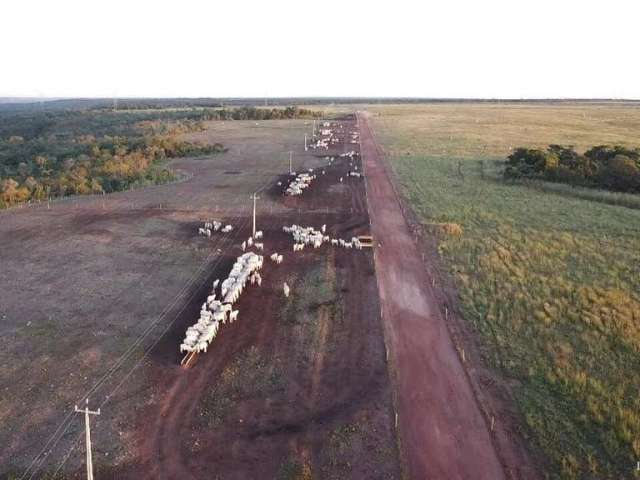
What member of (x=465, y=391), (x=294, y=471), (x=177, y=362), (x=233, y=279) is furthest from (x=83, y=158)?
(x=294, y=471)

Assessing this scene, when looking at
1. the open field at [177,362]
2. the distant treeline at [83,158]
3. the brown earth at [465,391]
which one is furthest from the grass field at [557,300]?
the distant treeline at [83,158]

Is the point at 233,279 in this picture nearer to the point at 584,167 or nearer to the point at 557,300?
the point at 557,300

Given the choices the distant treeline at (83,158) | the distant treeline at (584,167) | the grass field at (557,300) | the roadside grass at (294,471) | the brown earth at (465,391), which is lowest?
the distant treeline at (83,158)

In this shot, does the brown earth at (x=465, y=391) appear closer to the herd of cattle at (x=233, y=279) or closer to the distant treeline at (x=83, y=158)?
the herd of cattle at (x=233, y=279)

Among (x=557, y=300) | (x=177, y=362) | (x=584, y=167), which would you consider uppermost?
(x=584, y=167)

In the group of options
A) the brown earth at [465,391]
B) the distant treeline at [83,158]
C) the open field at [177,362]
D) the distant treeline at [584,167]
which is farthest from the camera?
the distant treeline at [83,158]

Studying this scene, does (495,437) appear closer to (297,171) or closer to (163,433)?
(163,433)

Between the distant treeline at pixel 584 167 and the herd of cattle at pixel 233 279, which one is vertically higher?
the distant treeline at pixel 584 167
